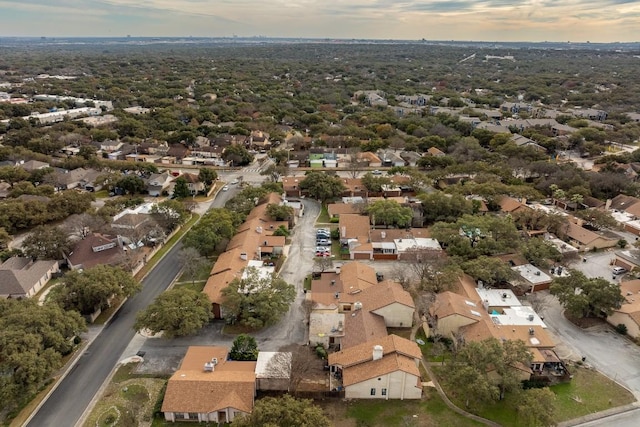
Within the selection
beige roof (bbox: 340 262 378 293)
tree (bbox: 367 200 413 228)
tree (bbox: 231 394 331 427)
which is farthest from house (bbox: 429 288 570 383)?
tree (bbox: 367 200 413 228)

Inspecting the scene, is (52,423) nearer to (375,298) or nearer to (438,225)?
(375,298)

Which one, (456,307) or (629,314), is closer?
(456,307)

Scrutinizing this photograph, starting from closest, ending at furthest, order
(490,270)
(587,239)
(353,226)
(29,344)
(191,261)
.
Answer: (29,344) < (490,270) < (191,261) < (587,239) < (353,226)

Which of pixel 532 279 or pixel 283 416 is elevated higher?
pixel 283 416

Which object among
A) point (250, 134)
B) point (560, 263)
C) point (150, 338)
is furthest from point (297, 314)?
point (250, 134)

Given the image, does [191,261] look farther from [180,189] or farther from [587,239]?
[587,239]

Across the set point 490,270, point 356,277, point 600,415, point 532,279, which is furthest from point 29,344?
point 532,279

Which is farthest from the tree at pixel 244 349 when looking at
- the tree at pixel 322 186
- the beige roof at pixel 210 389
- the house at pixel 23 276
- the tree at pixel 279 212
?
the tree at pixel 322 186

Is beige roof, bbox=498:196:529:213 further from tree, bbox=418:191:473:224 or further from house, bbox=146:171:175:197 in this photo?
house, bbox=146:171:175:197
